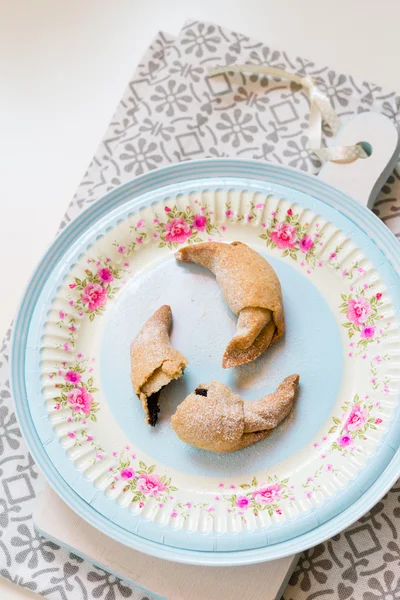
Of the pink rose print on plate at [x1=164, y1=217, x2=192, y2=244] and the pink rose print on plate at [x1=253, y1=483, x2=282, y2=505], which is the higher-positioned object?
the pink rose print on plate at [x1=164, y1=217, x2=192, y2=244]

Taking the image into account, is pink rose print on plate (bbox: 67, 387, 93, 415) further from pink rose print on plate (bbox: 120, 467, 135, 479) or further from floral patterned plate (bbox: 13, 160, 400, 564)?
pink rose print on plate (bbox: 120, 467, 135, 479)

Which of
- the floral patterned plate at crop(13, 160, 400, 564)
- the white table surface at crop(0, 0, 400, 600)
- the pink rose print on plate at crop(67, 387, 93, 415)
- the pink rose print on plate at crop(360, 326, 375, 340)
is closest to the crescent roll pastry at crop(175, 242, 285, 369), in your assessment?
the floral patterned plate at crop(13, 160, 400, 564)

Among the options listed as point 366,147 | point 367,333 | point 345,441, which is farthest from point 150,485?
point 366,147

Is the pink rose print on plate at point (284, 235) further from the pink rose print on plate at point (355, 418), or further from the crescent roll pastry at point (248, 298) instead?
the pink rose print on plate at point (355, 418)

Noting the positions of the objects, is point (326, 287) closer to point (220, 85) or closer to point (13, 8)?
point (220, 85)

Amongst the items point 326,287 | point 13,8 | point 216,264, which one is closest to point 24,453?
point 216,264

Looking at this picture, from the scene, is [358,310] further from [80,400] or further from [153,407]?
[80,400]
